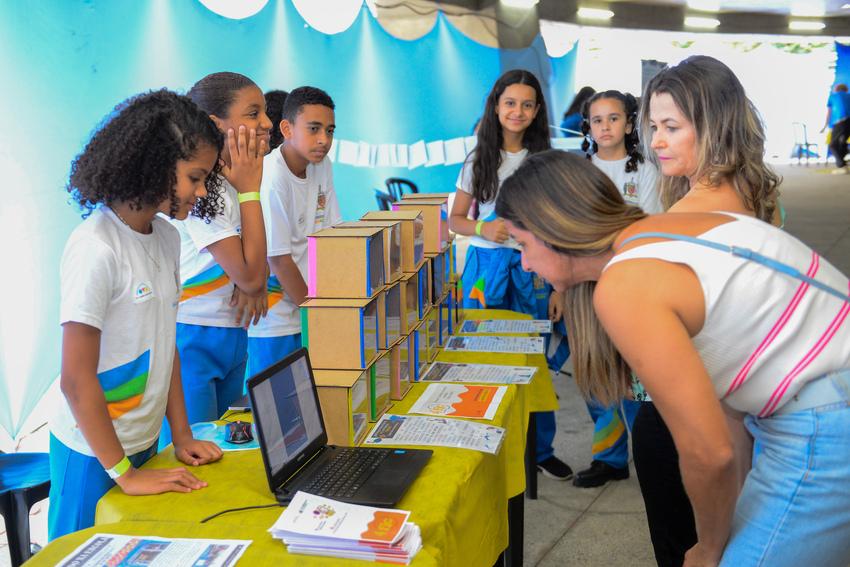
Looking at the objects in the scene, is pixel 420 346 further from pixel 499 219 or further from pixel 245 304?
pixel 499 219

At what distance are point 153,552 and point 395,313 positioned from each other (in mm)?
896

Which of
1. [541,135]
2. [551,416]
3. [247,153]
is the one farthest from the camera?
[541,135]

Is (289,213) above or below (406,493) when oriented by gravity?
above

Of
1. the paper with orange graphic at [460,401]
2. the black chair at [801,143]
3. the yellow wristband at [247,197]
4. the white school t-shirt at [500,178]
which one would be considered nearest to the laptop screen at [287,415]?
the paper with orange graphic at [460,401]

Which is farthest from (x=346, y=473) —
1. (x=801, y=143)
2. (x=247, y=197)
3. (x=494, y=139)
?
(x=801, y=143)

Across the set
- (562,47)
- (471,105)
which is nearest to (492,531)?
(471,105)

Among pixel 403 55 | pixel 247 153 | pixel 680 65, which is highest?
pixel 403 55

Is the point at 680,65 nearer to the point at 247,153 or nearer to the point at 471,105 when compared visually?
the point at 247,153

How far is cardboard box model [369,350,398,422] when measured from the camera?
1.60m

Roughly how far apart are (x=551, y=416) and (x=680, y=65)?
62.4 inches

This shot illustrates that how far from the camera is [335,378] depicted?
58.5 inches

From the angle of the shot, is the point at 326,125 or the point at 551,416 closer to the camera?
the point at 326,125

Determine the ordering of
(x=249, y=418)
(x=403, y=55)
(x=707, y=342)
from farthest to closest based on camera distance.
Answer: (x=403, y=55)
(x=249, y=418)
(x=707, y=342)

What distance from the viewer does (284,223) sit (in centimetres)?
213
